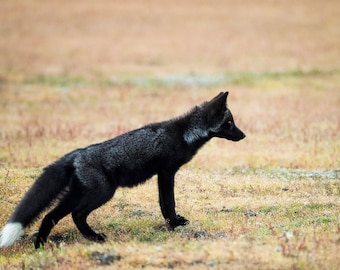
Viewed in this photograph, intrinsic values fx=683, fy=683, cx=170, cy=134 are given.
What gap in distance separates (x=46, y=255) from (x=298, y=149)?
37.4 feet

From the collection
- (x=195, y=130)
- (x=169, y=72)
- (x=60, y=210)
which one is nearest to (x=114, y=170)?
(x=60, y=210)

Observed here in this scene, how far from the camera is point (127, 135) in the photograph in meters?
12.8

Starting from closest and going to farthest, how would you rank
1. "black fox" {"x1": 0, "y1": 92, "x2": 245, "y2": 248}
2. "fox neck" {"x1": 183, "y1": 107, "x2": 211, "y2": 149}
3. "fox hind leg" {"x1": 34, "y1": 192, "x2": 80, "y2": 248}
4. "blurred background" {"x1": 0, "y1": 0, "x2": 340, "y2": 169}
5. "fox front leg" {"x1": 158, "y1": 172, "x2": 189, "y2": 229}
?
1. "black fox" {"x1": 0, "y1": 92, "x2": 245, "y2": 248}
2. "fox hind leg" {"x1": 34, "y1": 192, "x2": 80, "y2": 248}
3. "fox front leg" {"x1": 158, "y1": 172, "x2": 189, "y2": 229}
4. "fox neck" {"x1": 183, "y1": 107, "x2": 211, "y2": 149}
5. "blurred background" {"x1": 0, "y1": 0, "x2": 340, "y2": 169}

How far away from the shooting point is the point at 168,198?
12688 millimetres

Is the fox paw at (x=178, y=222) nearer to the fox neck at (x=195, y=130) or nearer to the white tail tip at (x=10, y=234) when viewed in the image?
the fox neck at (x=195, y=130)

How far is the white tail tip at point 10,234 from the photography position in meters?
11.2

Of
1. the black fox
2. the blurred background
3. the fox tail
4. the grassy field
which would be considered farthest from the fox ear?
the blurred background

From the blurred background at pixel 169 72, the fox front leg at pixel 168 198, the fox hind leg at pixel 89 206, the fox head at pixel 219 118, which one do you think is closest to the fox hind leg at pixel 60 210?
the fox hind leg at pixel 89 206

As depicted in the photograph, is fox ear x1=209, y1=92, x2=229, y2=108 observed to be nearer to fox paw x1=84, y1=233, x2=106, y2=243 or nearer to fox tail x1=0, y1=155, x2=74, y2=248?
fox tail x1=0, y1=155, x2=74, y2=248

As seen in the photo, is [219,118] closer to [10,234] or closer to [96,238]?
[96,238]

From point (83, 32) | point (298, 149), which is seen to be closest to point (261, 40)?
point (83, 32)

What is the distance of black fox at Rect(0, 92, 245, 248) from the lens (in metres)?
11.7

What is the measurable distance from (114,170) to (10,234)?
7.03ft

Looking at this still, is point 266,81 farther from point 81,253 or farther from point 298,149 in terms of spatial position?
point 81,253
